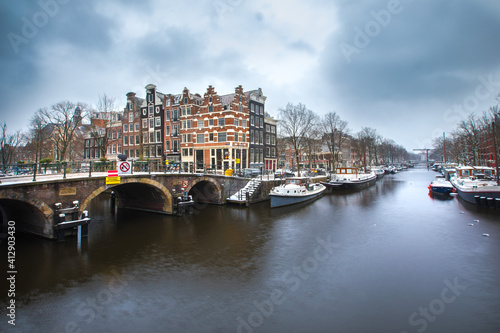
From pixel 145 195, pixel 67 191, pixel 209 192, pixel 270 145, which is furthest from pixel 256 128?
pixel 67 191

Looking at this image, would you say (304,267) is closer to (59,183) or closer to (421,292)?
(421,292)

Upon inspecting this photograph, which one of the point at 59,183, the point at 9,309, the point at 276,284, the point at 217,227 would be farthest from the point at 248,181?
the point at 9,309

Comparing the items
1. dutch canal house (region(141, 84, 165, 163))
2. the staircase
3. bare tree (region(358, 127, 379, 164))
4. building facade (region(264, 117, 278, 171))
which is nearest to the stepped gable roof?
building facade (region(264, 117, 278, 171))

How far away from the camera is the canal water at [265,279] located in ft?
30.2

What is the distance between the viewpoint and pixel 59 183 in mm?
17594

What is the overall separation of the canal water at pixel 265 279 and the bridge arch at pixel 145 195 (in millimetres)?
4325

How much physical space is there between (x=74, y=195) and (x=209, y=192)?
1619 centimetres

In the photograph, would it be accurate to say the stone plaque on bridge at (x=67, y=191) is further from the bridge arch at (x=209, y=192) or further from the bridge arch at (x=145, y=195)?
the bridge arch at (x=209, y=192)

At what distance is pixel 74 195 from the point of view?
18406mm

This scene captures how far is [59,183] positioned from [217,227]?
37.1 ft

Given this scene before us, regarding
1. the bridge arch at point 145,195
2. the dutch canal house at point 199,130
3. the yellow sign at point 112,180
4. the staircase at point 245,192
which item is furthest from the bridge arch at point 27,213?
the dutch canal house at point 199,130

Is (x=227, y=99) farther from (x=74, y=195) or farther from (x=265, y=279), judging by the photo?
(x=265, y=279)

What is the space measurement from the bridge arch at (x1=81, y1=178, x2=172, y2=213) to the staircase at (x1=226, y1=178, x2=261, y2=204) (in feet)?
26.8

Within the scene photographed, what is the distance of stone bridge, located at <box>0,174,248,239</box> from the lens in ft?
53.5
